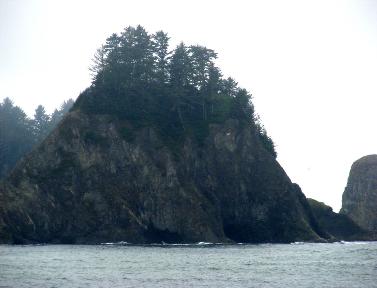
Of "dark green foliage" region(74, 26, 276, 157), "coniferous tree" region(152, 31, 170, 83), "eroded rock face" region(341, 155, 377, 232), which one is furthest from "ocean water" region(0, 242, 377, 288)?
"eroded rock face" region(341, 155, 377, 232)

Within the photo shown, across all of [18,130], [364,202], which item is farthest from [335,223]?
[18,130]

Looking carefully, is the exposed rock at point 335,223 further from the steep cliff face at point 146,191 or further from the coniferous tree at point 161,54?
the coniferous tree at point 161,54

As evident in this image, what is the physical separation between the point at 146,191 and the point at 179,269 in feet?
154

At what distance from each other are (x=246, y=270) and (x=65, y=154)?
55.7 metres

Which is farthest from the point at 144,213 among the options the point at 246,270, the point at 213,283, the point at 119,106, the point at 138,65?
the point at 213,283

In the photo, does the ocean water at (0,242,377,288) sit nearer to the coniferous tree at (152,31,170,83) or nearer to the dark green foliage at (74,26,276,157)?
the dark green foliage at (74,26,276,157)

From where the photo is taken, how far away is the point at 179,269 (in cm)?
6022

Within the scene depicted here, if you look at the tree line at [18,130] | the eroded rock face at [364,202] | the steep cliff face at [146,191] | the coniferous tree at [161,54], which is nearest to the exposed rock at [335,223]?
the steep cliff face at [146,191]

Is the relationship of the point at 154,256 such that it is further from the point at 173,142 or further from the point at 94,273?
the point at 173,142

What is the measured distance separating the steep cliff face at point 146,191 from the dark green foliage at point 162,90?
3.42 metres

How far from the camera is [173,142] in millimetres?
117438

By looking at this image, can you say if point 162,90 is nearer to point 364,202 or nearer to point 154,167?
point 154,167

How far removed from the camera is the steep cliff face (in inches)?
3907

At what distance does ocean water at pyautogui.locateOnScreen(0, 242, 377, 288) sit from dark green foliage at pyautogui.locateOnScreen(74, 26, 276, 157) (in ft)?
137
